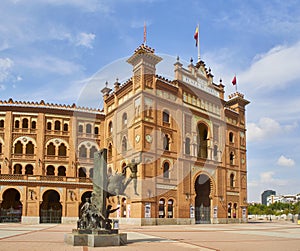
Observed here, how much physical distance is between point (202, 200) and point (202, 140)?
7881 mm

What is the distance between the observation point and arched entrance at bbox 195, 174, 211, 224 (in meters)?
44.3

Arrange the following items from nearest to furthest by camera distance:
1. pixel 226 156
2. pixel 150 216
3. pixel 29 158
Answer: pixel 150 216
pixel 29 158
pixel 226 156

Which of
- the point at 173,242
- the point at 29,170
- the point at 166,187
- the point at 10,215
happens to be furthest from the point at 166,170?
the point at 173,242

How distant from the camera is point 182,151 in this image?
4119 cm

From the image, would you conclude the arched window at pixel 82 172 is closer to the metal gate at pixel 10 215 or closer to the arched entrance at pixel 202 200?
the metal gate at pixel 10 215

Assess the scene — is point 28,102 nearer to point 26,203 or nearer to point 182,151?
point 26,203

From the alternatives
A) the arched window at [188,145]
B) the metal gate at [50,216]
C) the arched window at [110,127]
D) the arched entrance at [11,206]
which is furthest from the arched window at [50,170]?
the arched window at [188,145]

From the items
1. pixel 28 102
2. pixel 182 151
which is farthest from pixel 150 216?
pixel 28 102

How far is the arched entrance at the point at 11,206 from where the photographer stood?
134 feet

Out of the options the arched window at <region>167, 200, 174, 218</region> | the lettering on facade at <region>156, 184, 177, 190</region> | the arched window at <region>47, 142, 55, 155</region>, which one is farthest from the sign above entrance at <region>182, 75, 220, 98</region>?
the arched window at <region>47, 142, 55, 155</region>

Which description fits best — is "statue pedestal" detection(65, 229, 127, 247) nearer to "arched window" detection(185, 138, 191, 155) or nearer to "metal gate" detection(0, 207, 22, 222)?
"arched window" detection(185, 138, 191, 155)

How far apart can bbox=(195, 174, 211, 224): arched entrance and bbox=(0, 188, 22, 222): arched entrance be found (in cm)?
2104

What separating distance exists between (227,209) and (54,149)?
76.7ft

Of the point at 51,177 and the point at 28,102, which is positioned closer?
the point at 51,177
